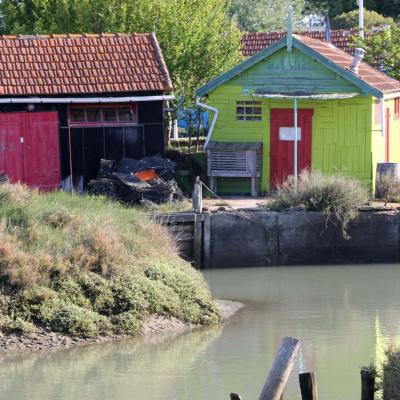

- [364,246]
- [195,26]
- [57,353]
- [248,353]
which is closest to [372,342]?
[248,353]

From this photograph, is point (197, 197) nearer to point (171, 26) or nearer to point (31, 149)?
point (31, 149)

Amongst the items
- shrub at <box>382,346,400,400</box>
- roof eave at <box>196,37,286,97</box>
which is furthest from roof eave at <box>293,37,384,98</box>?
shrub at <box>382,346,400,400</box>

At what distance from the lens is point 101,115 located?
89.3ft

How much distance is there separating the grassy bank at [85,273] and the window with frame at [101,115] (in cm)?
692

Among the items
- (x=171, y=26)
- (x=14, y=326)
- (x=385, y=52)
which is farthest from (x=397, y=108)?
(x=14, y=326)

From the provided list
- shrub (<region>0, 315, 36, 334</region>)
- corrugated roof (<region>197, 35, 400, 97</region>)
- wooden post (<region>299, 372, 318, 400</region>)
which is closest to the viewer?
wooden post (<region>299, 372, 318, 400</region>)

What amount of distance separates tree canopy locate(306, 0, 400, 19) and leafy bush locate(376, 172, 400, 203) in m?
26.6

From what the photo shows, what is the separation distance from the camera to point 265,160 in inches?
1102

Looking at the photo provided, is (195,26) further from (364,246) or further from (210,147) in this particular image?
(364,246)

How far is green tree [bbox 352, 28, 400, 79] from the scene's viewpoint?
31.9m

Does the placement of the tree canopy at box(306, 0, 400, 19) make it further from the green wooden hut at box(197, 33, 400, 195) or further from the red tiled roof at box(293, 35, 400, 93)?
the green wooden hut at box(197, 33, 400, 195)

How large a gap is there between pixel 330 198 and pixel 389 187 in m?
2.40

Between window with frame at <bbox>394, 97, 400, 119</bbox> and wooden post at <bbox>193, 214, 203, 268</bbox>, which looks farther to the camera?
window with frame at <bbox>394, 97, 400, 119</bbox>

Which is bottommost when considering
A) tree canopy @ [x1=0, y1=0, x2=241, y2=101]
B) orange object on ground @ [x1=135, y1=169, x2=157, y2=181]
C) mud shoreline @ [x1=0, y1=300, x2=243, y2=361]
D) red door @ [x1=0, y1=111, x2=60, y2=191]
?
mud shoreline @ [x1=0, y1=300, x2=243, y2=361]
